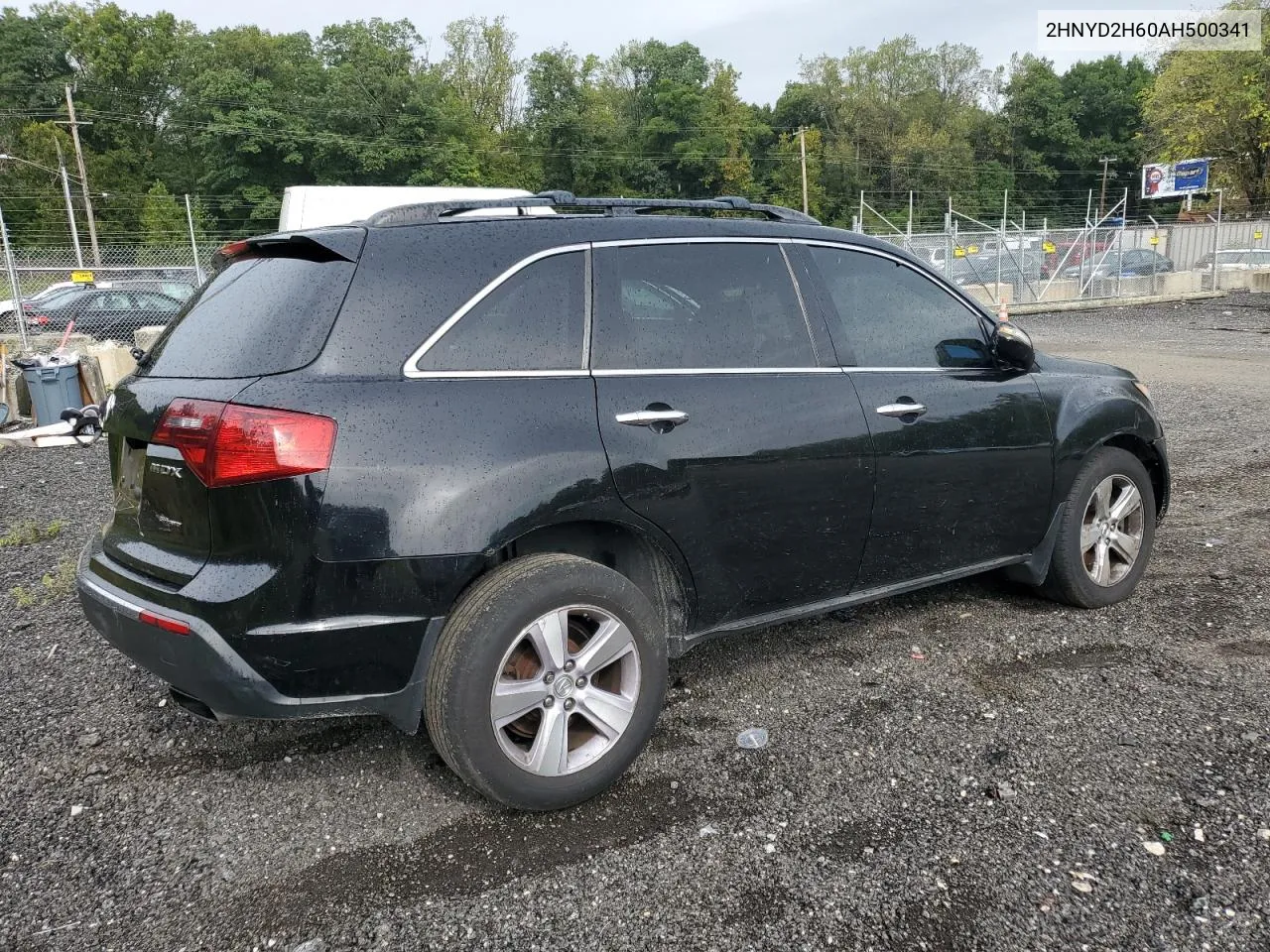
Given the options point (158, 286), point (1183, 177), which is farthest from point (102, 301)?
point (1183, 177)

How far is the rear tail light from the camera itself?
2492 mm

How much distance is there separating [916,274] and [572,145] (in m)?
76.2

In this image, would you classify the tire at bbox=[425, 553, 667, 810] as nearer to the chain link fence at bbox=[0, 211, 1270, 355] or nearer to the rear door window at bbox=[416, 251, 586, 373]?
the rear door window at bbox=[416, 251, 586, 373]

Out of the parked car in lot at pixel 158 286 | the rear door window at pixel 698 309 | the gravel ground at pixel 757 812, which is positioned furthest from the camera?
the parked car in lot at pixel 158 286

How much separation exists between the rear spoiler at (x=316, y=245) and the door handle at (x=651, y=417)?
3.00 ft

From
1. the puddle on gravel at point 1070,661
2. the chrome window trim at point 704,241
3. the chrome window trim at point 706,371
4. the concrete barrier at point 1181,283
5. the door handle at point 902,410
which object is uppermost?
the chrome window trim at point 704,241

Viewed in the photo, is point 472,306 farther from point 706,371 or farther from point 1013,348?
point 1013,348

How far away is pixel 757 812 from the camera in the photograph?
2824mm

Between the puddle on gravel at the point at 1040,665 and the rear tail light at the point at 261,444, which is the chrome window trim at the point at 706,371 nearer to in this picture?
the rear tail light at the point at 261,444

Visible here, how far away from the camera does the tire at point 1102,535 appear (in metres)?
4.19

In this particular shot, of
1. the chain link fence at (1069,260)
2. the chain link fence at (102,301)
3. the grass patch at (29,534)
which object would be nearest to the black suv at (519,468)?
the grass patch at (29,534)

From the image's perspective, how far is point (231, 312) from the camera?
2971mm

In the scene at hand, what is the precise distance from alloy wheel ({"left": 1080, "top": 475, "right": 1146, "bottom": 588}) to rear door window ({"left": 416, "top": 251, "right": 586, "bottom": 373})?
8.47ft

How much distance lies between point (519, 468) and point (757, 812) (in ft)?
4.02
